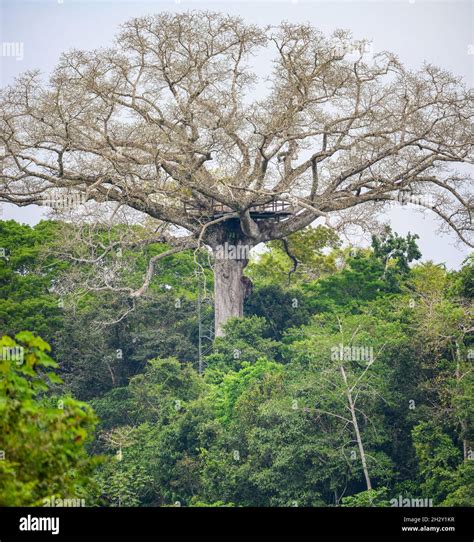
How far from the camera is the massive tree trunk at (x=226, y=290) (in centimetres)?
3353

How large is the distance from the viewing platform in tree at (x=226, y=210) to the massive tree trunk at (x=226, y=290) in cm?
118

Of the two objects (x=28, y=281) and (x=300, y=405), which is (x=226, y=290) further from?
(x=300, y=405)

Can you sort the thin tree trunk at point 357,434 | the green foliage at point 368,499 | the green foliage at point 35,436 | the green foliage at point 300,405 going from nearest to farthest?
the green foliage at point 35,436
the green foliage at point 368,499
the thin tree trunk at point 357,434
the green foliage at point 300,405

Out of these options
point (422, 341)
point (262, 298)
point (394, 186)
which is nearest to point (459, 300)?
point (422, 341)

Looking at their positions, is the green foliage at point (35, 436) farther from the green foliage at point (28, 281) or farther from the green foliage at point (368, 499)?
the green foliage at point (28, 281)

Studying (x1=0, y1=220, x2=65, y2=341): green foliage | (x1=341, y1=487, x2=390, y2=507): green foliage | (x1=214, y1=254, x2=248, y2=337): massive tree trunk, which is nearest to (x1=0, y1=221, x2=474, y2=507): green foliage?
(x1=341, y1=487, x2=390, y2=507): green foliage

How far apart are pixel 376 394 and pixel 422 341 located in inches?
56.0

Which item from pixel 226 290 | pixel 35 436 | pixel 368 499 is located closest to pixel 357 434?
pixel 368 499

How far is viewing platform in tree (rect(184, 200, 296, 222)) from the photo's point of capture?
32875mm

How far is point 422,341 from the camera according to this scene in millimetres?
26266

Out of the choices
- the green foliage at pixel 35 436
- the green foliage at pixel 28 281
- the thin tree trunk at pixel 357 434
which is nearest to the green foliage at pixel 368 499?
the thin tree trunk at pixel 357 434

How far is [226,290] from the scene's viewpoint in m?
33.6

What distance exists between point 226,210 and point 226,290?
2.05m

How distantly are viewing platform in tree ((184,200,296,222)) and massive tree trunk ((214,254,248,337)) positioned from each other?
1185 mm
